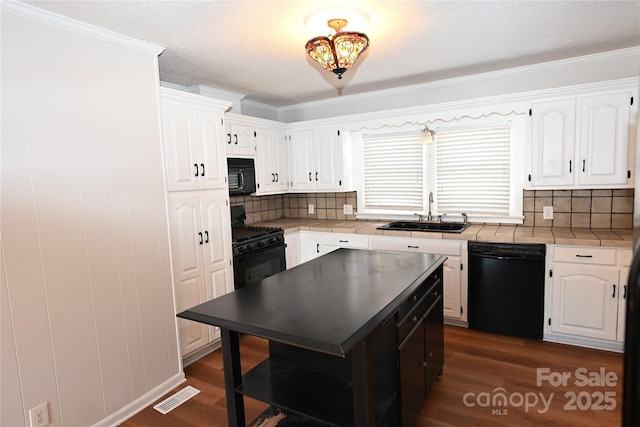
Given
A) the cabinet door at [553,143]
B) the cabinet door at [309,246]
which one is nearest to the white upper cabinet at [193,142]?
the cabinet door at [309,246]

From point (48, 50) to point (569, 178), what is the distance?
3769 mm

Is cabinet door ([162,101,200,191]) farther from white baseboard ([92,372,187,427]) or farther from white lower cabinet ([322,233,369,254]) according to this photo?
white lower cabinet ([322,233,369,254])

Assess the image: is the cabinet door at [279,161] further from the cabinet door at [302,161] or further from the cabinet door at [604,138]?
the cabinet door at [604,138]

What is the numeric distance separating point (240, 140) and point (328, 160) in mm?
1075

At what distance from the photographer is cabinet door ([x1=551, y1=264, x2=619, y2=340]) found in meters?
2.80

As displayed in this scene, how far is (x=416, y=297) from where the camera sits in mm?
1991

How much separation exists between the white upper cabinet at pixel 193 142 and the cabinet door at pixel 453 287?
2151 millimetres

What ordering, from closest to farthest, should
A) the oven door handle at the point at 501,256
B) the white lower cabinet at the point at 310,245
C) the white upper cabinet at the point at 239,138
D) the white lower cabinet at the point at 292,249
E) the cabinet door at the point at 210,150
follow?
the cabinet door at the point at 210,150 → the oven door handle at the point at 501,256 → the white upper cabinet at the point at 239,138 → the white lower cabinet at the point at 292,249 → the white lower cabinet at the point at 310,245

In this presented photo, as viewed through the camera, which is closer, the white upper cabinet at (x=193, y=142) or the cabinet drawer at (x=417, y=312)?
the cabinet drawer at (x=417, y=312)

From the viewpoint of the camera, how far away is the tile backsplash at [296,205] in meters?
4.38

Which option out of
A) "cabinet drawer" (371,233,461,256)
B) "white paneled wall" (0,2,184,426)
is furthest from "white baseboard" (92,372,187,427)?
"cabinet drawer" (371,233,461,256)

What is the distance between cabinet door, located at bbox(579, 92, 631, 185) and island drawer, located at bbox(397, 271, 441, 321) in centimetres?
176

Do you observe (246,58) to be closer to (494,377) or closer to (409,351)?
(409,351)

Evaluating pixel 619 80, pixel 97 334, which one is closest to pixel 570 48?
pixel 619 80
